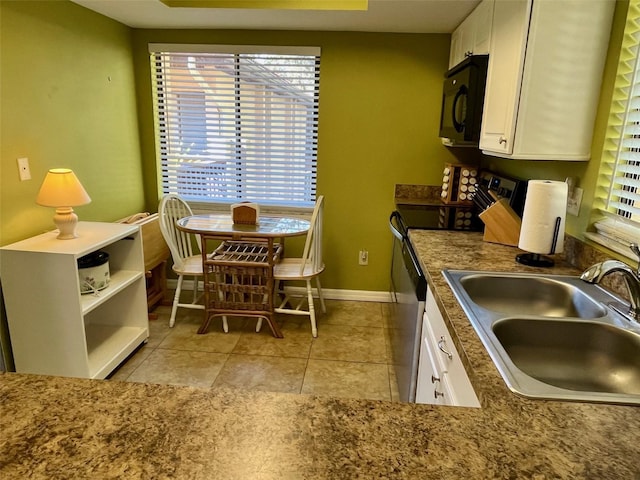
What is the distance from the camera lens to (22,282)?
2.18 meters

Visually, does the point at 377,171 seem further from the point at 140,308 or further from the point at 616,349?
the point at 616,349

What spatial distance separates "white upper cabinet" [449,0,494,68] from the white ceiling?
6 cm

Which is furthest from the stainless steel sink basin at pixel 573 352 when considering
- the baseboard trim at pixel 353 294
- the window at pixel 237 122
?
the window at pixel 237 122

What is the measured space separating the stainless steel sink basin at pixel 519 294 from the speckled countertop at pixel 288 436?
29.9 inches

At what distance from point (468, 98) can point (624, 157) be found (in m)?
0.84

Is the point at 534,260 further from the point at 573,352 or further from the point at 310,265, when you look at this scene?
the point at 310,265

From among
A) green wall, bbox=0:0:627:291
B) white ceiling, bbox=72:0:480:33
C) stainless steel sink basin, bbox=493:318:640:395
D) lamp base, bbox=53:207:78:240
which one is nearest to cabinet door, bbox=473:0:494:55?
white ceiling, bbox=72:0:480:33

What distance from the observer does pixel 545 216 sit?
174cm

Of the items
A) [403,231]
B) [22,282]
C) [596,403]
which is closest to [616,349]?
[596,403]

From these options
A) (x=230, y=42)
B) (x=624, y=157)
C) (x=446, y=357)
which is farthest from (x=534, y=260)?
(x=230, y=42)

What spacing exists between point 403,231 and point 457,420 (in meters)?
1.70

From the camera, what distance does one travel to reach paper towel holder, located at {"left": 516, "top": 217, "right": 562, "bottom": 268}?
1.74 m

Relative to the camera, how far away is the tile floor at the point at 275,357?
2.52 metres

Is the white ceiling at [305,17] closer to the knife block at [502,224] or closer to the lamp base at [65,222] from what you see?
the knife block at [502,224]
